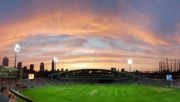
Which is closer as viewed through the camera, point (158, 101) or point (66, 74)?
point (158, 101)

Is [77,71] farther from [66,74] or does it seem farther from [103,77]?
[103,77]

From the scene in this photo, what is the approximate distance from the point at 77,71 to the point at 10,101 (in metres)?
189

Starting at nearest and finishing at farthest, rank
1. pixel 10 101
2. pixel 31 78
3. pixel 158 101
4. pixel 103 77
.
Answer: pixel 10 101
pixel 158 101
pixel 31 78
pixel 103 77

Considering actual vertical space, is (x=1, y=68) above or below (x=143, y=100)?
above

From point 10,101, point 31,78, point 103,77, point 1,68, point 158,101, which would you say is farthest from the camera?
point 103,77

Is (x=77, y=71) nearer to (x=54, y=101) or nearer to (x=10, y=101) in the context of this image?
(x=54, y=101)

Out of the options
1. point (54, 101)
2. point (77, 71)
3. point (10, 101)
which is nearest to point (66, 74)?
point (77, 71)

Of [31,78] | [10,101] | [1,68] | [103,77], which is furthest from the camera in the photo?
[103,77]

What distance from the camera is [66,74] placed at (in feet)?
636

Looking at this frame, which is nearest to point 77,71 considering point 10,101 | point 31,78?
point 31,78

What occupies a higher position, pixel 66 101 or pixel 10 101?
pixel 10 101

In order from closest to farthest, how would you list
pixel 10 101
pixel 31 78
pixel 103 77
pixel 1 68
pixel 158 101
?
pixel 10 101 → pixel 1 68 → pixel 158 101 → pixel 31 78 → pixel 103 77

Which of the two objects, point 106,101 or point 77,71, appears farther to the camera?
point 77,71

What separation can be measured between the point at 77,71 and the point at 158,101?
467 feet
